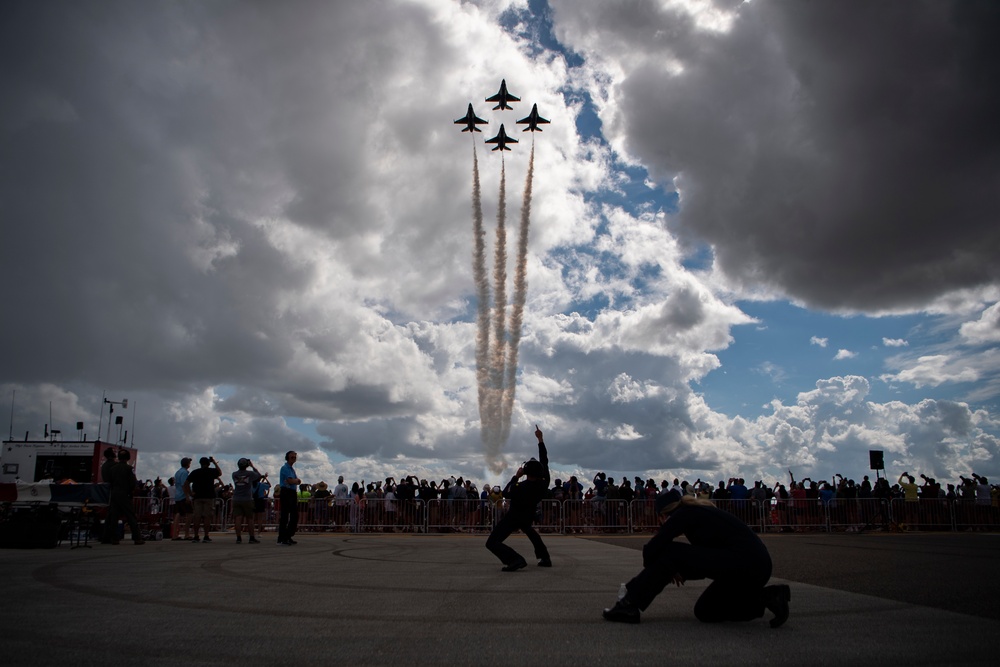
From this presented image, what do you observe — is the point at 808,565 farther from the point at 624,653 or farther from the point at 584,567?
the point at 624,653

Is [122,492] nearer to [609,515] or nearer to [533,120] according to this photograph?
[609,515]

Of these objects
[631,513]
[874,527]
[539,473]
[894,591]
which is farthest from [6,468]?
[874,527]

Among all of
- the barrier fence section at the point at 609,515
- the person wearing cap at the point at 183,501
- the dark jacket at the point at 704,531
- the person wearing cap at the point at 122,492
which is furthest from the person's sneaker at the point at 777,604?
the barrier fence section at the point at 609,515

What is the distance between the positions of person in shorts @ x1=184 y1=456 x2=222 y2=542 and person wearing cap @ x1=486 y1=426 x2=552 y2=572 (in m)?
8.32

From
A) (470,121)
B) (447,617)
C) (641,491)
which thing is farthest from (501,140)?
(447,617)

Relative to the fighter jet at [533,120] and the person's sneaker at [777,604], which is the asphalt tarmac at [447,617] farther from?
the fighter jet at [533,120]

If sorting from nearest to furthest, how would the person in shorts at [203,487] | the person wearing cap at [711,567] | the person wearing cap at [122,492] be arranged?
the person wearing cap at [711,567] → the person wearing cap at [122,492] → the person in shorts at [203,487]

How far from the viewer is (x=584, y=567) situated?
1074 centimetres

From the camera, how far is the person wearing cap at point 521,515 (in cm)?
1012

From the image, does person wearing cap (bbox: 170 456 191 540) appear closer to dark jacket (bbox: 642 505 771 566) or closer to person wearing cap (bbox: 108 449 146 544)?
person wearing cap (bbox: 108 449 146 544)

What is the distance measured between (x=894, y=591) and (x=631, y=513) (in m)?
16.0

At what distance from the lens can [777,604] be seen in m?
5.48

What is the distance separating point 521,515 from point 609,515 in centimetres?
1397

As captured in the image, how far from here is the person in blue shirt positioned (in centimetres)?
1532
